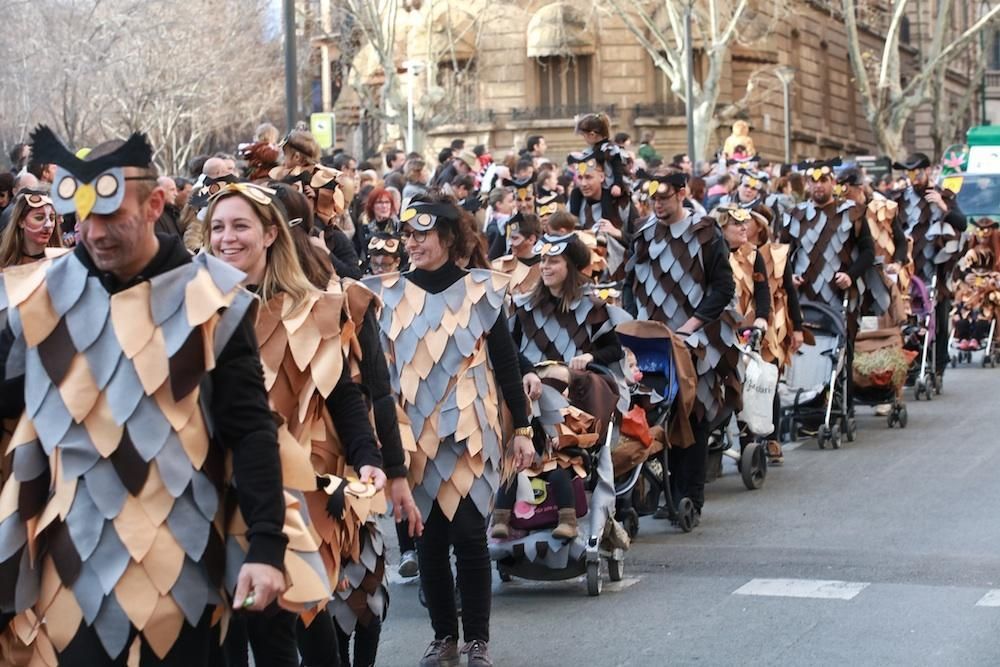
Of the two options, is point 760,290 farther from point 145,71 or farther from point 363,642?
point 145,71

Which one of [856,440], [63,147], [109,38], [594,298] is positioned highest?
[109,38]

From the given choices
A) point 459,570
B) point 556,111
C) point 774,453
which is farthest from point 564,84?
point 459,570

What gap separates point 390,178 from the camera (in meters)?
18.4

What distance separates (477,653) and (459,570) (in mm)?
337

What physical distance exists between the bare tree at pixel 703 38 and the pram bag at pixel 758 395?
83.8ft

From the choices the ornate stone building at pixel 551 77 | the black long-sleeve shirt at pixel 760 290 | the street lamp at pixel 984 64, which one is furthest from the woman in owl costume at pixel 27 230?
the street lamp at pixel 984 64

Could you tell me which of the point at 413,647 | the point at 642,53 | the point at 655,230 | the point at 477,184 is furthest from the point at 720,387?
the point at 642,53

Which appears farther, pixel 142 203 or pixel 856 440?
pixel 856 440

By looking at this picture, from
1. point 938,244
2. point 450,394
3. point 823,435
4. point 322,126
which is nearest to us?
point 450,394

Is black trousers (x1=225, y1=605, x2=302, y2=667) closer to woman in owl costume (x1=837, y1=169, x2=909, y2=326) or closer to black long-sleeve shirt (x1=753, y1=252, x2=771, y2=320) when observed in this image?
black long-sleeve shirt (x1=753, y1=252, x2=771, y2=320)

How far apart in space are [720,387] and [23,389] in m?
7.33

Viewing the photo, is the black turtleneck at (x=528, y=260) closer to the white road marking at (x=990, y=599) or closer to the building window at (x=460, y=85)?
the white road marking at (x=990, y=599)

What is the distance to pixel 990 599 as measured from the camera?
8.67 metres

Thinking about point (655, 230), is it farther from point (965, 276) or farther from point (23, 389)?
point (965, 276)
